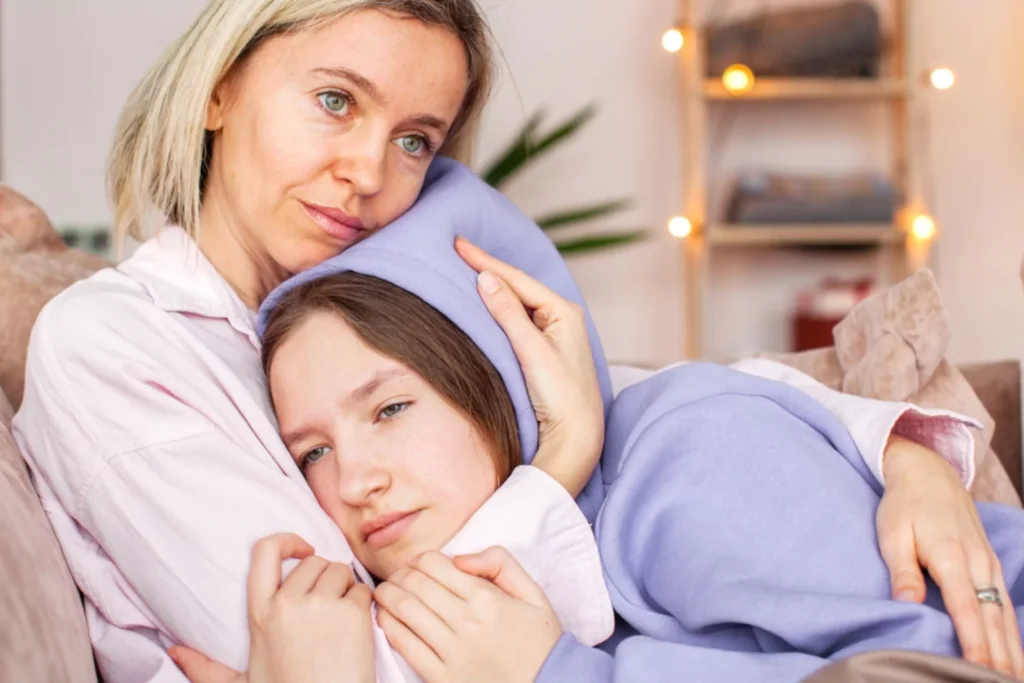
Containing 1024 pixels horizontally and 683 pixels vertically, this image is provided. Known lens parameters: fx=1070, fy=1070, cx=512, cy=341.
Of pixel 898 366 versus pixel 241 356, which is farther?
pixel 898 366

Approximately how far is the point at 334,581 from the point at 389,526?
0.13 metres

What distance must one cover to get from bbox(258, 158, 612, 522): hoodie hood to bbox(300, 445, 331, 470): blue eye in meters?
0.19

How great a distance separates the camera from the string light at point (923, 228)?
11.3 feet

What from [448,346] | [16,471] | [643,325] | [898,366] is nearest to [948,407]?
A: [898,366]

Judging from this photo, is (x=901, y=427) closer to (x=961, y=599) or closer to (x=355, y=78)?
(x=961, y=599)

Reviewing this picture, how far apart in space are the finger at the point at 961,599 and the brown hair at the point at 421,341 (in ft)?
1.40

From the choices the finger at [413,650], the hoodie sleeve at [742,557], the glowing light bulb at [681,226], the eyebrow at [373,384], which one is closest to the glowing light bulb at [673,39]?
the glowing light bulb at [681,226]

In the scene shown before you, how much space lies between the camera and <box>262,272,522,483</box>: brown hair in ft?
3.56

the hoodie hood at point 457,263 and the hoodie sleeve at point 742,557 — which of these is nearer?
the hoodie sleeve at point 742,557

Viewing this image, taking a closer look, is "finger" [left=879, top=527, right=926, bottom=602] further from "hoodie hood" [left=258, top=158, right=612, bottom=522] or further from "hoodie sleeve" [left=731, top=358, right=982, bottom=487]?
"hoodie hood" [left=258, top=158, right=612, bottom=522]

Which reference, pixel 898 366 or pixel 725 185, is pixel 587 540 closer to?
pixel 898 366

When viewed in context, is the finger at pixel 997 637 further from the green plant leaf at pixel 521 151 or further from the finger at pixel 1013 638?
the green plant leaf at pixel 521 151

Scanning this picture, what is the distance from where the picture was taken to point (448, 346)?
111 centimetres

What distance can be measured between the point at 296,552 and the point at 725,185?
3.19 m
